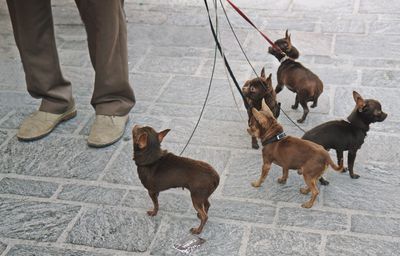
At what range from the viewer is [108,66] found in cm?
420

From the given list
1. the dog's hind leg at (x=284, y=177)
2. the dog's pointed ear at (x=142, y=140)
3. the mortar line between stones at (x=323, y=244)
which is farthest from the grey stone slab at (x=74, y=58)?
the mortar line between stones at (x=323, y=244)

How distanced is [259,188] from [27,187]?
55.7 inches

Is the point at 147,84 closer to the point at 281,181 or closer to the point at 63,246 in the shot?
the point at 281,181

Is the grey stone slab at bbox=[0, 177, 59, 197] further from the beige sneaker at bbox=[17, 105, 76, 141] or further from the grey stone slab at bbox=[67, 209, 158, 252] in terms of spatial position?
the beige sneaker at bbox=[17, 105, 76, 141]

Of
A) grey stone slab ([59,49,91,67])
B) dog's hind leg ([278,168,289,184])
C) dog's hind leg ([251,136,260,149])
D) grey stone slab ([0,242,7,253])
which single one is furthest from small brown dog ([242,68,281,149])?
grey stone slab ([59,49,91,67])

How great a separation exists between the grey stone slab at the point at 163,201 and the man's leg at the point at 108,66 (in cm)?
65

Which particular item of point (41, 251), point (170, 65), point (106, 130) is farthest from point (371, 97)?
point (41, 251)

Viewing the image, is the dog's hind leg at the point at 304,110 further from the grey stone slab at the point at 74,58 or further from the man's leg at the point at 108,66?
the grey stone slab at the point at 74,58

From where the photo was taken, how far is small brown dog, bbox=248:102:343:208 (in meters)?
3.34

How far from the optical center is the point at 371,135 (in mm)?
4262

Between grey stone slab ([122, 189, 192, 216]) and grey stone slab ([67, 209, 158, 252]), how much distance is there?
0.29 ft

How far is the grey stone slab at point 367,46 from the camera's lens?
5.46m

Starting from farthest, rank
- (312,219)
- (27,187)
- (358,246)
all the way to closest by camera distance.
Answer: (27,187) → (312,219) → (358,246)

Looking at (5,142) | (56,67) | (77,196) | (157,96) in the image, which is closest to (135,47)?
(157,96)
